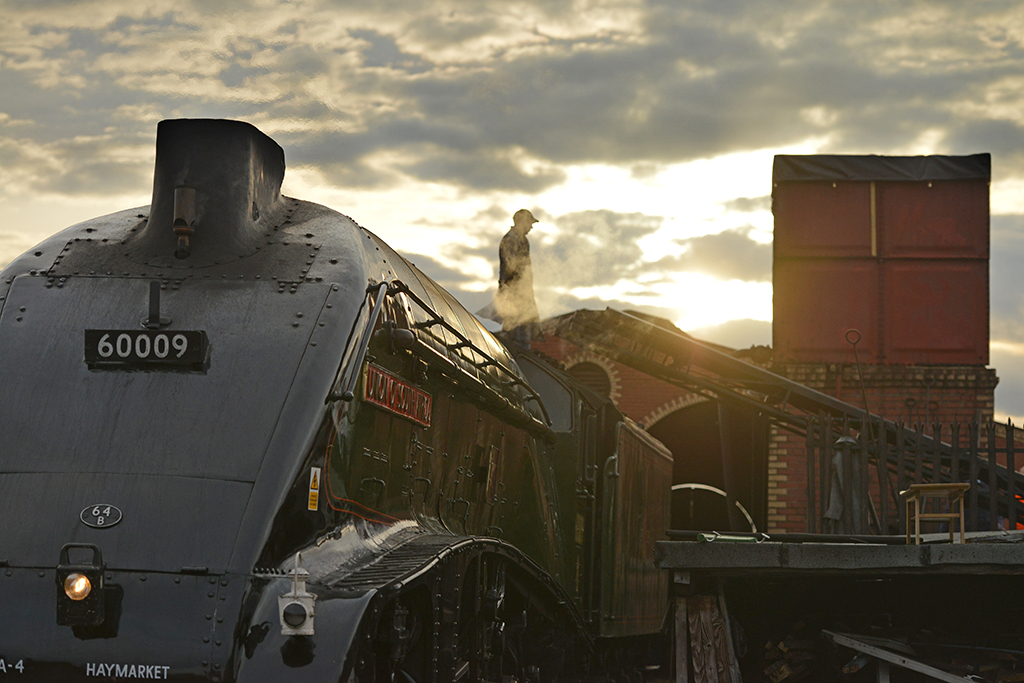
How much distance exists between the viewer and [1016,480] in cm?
1259

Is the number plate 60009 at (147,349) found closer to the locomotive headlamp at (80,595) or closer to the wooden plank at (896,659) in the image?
the locomotive headlamp at (80,595)

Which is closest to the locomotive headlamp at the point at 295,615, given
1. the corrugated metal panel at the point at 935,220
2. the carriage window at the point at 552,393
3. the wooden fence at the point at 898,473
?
the carriage window at the point at 552,393

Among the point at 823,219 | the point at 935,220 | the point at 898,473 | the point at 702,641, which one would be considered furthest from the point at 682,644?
the point at 935,220

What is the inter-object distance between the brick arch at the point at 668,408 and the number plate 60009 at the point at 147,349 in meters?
18.3

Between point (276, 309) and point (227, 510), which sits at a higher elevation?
point (276, 309)

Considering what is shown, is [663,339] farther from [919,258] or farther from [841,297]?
[919,258]

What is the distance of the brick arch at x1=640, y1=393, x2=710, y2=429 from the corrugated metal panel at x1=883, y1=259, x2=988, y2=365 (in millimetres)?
5553

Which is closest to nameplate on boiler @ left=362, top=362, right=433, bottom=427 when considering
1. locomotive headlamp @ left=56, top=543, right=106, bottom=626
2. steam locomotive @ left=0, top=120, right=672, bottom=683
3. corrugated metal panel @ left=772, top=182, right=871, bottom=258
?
steam locomotive @ left=0, top=120, right=672, bottom=683

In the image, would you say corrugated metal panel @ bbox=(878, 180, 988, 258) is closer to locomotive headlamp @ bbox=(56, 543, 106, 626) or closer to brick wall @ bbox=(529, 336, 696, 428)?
brick wall @ bbox=(529, 336, 696, 428)

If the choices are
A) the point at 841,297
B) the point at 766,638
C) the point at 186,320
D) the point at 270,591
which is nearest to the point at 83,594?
the point at 270,591

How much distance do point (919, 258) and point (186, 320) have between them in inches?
598

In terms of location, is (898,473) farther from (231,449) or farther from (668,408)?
(668,408)

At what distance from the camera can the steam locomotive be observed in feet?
12.1

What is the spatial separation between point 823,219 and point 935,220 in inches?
67.6
